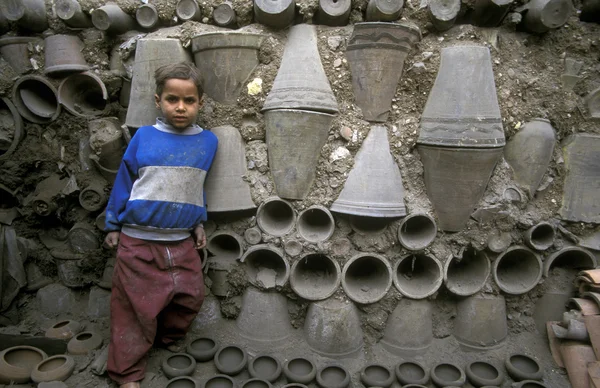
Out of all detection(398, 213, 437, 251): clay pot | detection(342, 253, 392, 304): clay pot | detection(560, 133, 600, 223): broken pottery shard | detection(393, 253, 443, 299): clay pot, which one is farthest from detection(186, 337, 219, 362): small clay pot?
detection(560, 133, 600, 223): broken pottery shard

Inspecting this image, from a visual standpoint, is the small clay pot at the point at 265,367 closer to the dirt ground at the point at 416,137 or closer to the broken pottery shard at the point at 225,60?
the dirt ground at the point at 416,137

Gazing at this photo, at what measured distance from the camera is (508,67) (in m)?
2.23

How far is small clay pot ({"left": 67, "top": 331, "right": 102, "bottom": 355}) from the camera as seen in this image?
207 centimetres

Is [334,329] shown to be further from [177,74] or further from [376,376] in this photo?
[177,74]

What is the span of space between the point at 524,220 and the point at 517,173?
10.5 inches

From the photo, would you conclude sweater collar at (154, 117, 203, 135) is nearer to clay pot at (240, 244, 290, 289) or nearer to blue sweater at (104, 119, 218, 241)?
blue sweater at (104, 119, 218, 241)

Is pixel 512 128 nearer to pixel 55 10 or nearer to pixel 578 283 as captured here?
pixel 578 283

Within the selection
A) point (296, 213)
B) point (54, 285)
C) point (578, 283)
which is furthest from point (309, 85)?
point (54, 285)

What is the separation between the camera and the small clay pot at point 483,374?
1.95m

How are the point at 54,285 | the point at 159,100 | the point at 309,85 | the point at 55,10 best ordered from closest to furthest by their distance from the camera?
1. the point at 159,100
2. the point at 309,85
3. the point at 55,10
4. the point at 54,285

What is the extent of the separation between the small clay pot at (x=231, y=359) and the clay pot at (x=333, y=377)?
39cm

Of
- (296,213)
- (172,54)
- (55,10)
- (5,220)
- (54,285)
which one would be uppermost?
(55,10)

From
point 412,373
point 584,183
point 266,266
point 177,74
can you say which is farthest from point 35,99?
point 584,183

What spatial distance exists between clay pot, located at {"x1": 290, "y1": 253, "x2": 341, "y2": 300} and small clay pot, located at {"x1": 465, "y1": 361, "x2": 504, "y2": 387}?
2.59ft
